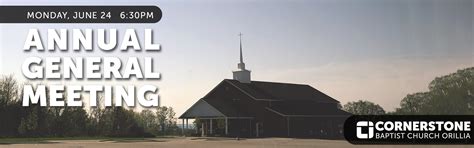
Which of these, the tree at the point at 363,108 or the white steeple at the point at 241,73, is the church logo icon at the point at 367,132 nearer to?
the tree at the point at 363,108

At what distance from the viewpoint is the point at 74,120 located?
5.11m

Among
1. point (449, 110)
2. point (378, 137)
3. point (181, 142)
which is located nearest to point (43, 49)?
point (181, 142)

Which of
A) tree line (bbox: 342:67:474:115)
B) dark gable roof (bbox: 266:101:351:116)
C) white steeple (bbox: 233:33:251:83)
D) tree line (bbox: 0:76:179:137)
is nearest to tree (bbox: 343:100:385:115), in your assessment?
tree line (bbox: 342:67:474:115)

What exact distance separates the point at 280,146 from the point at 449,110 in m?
1.54

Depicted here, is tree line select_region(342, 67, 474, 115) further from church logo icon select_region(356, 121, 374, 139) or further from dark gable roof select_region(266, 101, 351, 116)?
dark gable roof select_region(266, 101, 351, 116)

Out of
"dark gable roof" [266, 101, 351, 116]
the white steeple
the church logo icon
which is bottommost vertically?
the church logo icon

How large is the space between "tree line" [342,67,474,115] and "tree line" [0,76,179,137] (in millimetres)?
1687

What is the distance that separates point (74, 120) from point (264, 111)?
1758 millimetres

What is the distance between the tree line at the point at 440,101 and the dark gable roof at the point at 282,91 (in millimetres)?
267

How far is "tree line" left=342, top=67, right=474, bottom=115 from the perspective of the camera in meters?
4.99

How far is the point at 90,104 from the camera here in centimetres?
490

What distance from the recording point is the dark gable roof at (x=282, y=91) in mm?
5031

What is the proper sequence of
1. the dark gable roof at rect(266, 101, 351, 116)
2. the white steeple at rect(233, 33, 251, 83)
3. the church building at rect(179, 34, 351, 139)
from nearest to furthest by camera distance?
1. the white steeple at rect(233, 33, 251, 83)
2. the church building at rect(179, 34, 351, 139)
3. the dark gable roof at rect(266, 101, 351, 116)

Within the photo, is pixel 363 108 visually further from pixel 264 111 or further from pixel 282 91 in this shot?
pixel 264 111
